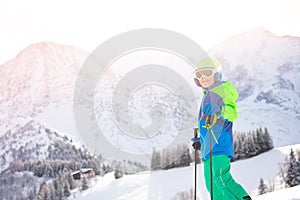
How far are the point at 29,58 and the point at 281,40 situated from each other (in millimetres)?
118871

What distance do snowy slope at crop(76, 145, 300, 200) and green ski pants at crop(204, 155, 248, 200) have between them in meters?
26.5

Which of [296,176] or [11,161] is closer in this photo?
[296,176]

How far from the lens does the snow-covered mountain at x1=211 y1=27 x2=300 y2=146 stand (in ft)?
408

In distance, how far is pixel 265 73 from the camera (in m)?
144

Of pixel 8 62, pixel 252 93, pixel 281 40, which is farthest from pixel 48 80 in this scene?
pixel 281 40

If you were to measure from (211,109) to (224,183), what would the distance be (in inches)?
25.9

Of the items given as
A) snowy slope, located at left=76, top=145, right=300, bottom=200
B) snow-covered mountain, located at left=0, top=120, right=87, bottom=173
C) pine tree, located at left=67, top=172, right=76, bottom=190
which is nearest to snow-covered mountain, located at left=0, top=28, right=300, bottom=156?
snow-covered mountain, located at left=0, top=120, right=87, bottom=173

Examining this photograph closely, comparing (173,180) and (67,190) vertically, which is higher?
(173,180)

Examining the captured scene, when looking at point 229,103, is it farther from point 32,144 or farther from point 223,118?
point 32,144

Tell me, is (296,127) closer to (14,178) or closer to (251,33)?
(251,33)

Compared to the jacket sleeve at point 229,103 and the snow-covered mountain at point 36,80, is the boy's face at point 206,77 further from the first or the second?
the snow-covered mountain at point 36,80

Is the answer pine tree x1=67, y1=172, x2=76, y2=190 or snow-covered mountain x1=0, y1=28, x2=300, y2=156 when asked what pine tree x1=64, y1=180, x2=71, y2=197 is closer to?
pine tree x1=67, y1=172, x2=76, y2=190

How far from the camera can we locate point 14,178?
79.5m

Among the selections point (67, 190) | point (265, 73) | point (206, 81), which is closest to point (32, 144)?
point (67, 190)
